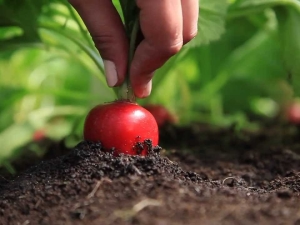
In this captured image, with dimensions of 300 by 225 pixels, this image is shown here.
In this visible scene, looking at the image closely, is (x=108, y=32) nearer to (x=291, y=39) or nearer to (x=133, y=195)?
(x=133, y=195)

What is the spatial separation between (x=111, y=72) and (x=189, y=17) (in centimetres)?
21

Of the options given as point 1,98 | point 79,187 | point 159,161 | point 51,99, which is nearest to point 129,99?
point 159,161

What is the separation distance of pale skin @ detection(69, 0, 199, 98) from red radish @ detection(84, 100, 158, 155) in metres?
0.06

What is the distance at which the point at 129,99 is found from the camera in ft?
4.25

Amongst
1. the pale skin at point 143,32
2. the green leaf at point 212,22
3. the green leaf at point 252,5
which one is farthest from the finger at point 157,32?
the green leaf at point 252,5

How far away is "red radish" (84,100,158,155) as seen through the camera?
47.2 inches

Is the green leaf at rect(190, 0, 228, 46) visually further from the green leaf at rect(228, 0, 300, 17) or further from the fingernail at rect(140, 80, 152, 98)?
the fingernail at rect(140, 80, 152, 98)

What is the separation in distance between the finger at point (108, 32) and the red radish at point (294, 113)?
5.09 feet

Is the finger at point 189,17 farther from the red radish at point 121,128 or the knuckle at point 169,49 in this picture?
the red radish at point 121,128

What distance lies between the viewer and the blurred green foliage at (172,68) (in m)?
1.58

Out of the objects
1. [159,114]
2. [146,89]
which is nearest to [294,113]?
[159,114]

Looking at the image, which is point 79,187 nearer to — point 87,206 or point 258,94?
point 87,206

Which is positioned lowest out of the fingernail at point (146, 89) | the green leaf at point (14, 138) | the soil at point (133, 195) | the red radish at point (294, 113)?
the red radish at point (294, 113)

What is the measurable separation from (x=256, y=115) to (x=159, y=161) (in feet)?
6.77
